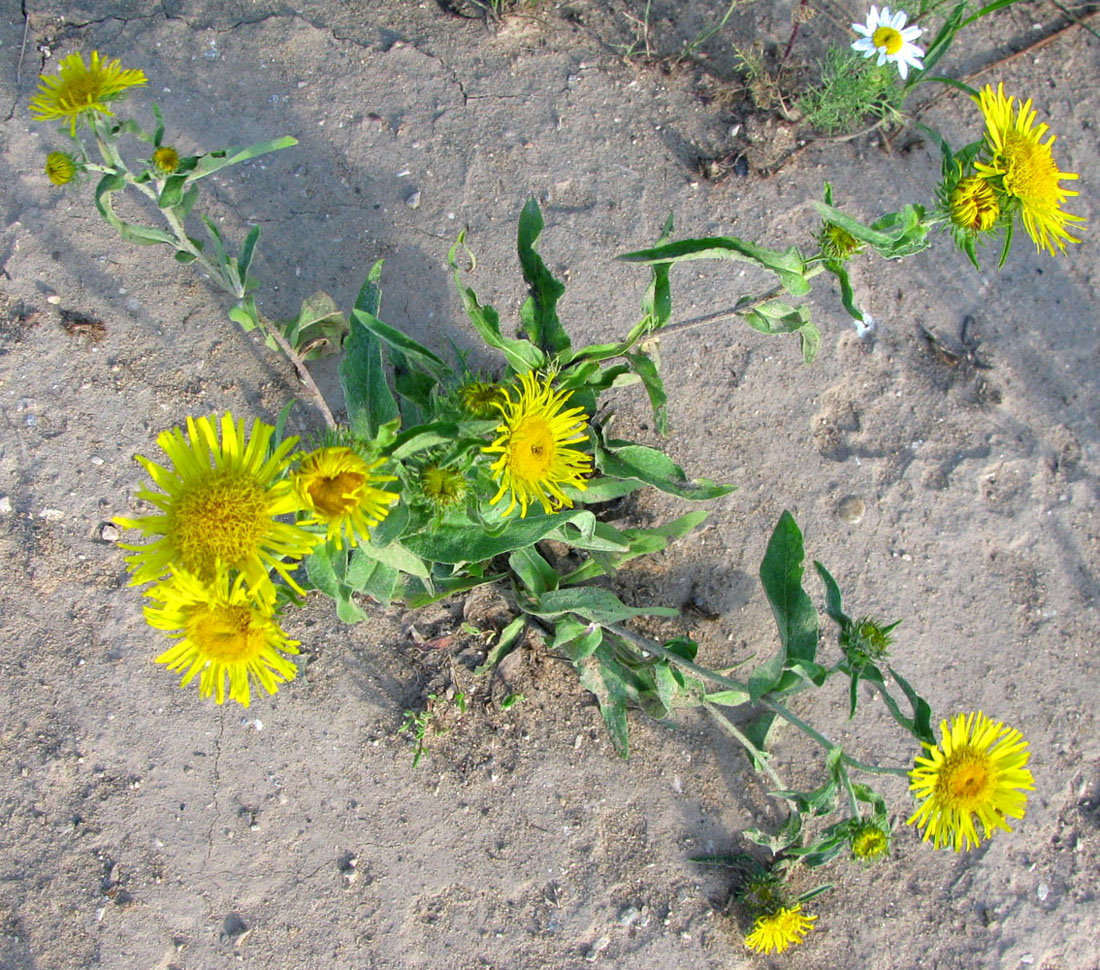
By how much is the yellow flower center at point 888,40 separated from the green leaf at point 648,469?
77.8 inches

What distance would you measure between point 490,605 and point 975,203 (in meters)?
2.23

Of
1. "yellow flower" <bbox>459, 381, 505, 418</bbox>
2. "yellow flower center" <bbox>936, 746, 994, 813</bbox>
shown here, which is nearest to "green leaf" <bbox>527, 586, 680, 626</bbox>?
"yellow flower" <bbox>459, 381, 505, 418</bbox>

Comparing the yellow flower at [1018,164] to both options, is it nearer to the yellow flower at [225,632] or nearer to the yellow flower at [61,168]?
the yellow flower at [225,632]

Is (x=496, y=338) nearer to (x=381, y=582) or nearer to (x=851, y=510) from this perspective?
(x=381, y=582)

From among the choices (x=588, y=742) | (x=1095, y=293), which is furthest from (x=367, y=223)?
(x=1095, y=293)

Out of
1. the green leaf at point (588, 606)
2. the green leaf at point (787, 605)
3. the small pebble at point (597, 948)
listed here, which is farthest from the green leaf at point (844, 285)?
the small pebble at point (597, 948)

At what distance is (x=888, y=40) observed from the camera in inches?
130

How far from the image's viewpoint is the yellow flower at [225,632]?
222 centimetres

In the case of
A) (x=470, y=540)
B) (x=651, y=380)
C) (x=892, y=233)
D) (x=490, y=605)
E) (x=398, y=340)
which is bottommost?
(x=490, y=605)

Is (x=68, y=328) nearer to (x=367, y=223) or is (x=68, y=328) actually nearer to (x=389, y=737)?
(x=367, y=223)

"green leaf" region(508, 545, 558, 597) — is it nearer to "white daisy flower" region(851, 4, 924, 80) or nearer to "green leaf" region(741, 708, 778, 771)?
"green leaf" region(741, 708, 778, 771)

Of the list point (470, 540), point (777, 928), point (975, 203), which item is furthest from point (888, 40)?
point (777, 928)

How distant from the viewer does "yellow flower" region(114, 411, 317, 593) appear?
2178 mm

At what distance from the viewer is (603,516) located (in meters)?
3.35
